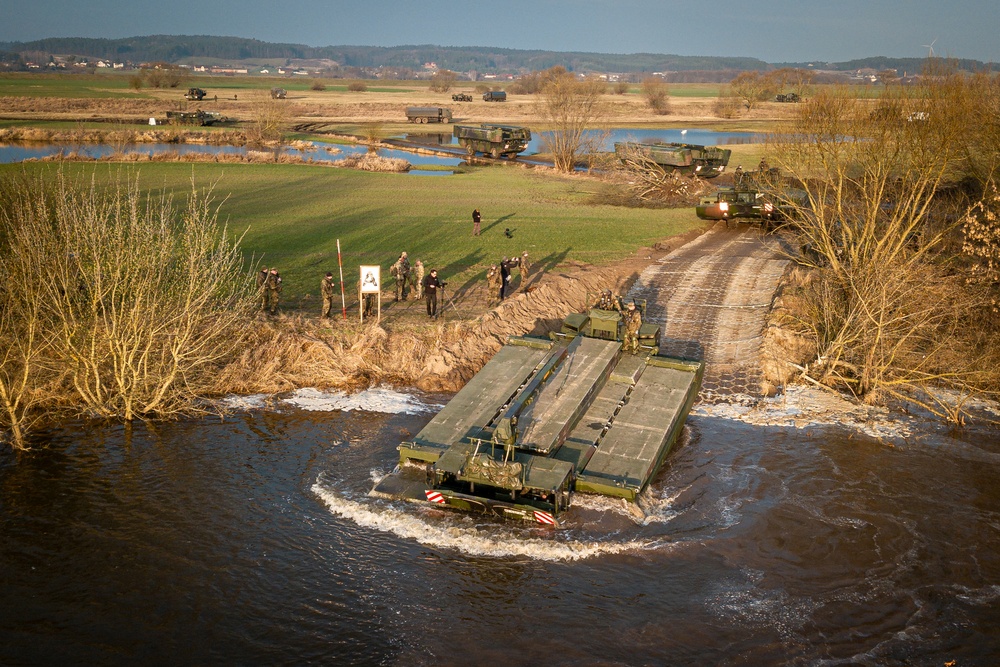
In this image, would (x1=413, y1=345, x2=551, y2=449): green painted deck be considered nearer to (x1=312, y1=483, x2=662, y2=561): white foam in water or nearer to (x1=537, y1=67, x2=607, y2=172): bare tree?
(x1=312, y1=483, x2=662, y2=561): white foam in water

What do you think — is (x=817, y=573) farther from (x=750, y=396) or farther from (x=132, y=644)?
(x=132, y=644)

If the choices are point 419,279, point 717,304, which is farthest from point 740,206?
point 419,279

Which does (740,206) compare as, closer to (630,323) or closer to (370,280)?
(630,323)

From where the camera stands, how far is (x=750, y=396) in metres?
21.3

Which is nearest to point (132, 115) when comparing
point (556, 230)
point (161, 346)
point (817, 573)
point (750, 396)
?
point (556, 230)

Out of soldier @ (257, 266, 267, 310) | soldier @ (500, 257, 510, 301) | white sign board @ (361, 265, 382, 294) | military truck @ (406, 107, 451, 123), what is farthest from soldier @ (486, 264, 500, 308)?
military truck @ (406, 107, 451, 123)

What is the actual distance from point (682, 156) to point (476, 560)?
38192mm

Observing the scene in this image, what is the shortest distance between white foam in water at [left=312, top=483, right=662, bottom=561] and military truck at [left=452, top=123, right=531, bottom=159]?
5097 cm

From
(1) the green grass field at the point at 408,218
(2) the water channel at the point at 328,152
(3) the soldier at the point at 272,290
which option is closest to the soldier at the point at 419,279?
(1) the green grass field at the point at 408,218

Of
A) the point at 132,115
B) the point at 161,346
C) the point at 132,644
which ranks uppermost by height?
the point at 132,115

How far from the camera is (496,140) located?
63.0 meters

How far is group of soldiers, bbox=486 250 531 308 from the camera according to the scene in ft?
83.3

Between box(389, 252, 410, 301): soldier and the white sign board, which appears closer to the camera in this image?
the white sign board

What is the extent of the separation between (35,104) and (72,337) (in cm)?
9185
